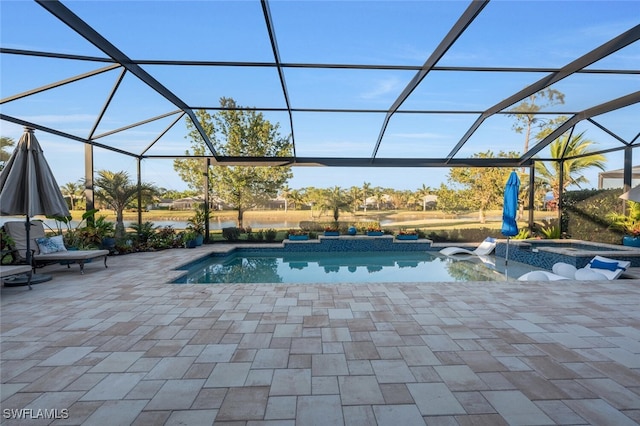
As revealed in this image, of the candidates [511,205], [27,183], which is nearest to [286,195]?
[511,205]

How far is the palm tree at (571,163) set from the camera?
1170cm

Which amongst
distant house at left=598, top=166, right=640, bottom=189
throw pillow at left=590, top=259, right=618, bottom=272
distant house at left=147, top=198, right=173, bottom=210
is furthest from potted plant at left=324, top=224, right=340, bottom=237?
distant house at left=598, top=166, right=640, bottom=189

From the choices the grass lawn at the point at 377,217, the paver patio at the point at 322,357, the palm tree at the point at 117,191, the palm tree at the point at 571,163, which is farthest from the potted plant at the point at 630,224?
the palm tree at the point at 117,191

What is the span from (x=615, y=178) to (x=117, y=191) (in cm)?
1633

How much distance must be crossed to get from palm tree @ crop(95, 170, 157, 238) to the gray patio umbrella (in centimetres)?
435

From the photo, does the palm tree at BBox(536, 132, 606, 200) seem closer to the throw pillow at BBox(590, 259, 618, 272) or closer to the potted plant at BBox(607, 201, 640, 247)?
the potted plant at BBox(607, 201, 640, 247)

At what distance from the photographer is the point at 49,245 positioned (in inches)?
265

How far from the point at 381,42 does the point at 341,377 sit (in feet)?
17.5

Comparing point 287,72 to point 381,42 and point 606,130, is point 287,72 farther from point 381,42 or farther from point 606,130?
point 606,130

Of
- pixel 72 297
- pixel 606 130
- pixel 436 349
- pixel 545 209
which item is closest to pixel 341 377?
pixel 436 349

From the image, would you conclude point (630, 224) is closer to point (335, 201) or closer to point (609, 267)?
point (609, 267)

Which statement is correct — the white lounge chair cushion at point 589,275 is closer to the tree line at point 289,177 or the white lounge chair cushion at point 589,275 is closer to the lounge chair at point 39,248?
the tree line at point 289,177

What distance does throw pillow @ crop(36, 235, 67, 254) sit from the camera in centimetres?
660

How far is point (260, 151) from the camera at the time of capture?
1331 cm
